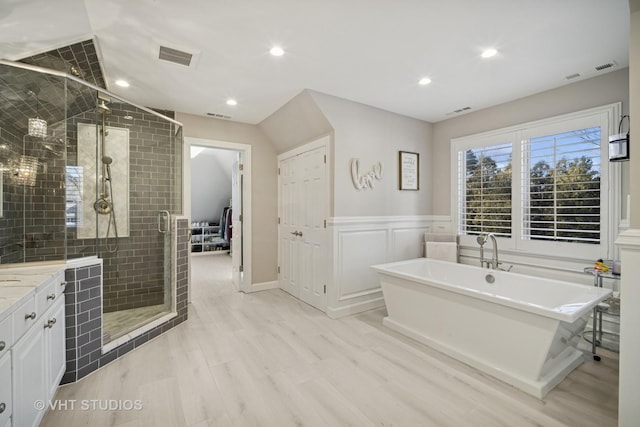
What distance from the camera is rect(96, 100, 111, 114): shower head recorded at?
267 centimetres

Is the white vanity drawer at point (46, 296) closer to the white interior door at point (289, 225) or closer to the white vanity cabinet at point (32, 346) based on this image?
the white vanity cabinet at point (32, 346)

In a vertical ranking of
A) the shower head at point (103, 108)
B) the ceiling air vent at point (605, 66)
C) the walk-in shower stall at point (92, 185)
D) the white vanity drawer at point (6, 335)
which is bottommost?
the white vanity drawer at point (6, 335)

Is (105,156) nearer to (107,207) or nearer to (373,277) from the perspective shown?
(107,207)

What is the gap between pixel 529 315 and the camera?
6.59ft

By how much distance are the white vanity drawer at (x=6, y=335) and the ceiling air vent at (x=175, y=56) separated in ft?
6.83

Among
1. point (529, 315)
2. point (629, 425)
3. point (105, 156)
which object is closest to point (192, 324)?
point (105, 156)

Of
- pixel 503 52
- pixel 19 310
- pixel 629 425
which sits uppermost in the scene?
pixel 503 52

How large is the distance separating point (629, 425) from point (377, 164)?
2936mm

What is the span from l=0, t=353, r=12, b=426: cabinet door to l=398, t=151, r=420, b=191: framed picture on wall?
12.5 ft

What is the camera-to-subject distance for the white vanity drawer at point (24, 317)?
1323 mm

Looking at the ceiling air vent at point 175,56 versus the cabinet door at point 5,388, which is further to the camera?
the ceiling air vent at point 175,56

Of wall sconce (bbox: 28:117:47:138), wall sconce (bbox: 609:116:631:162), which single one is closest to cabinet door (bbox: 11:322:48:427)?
wall sconce (bbox: 28:117:47:138)

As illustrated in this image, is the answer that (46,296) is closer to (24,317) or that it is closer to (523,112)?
(24,317)

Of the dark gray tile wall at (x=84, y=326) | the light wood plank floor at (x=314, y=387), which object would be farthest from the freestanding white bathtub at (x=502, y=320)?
the dark gray tile wall at (x=84, y=326)
